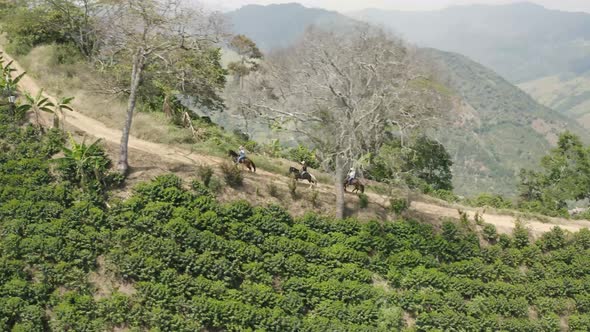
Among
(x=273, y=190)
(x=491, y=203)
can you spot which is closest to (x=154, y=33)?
(x=273, y=190)

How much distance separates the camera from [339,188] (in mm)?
19719

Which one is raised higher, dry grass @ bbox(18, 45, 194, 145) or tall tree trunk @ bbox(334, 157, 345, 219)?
dry grass @ bbox(18, 45, 194, 145)

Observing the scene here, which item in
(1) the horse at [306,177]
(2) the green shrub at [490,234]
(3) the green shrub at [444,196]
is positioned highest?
(1) the horse at [306,177]

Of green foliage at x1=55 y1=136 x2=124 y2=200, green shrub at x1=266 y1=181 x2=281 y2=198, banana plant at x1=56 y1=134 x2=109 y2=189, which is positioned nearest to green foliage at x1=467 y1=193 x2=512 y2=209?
green shrub at x1=266 y1=181 x2=281 y2=198

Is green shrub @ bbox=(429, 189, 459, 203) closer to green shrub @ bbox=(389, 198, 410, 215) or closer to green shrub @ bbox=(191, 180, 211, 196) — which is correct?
green shrub @ bbox=(389, 198, 410, 215)

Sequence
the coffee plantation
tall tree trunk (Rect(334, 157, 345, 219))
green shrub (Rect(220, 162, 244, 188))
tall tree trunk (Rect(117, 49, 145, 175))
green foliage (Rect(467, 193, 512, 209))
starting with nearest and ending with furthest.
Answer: the coffee plantation
tall tree trunk (Rect(117, 49, 145, 175))
green shrub (Rect(220, 162, 244, 188))
tall tree trunk (Rect(334, 157, 345, 219))
green foliage (Rect(467, 193, 512, 209))

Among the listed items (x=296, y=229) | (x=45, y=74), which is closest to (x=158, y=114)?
(x=45, y=74)

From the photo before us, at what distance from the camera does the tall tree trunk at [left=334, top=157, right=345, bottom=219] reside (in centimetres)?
1970

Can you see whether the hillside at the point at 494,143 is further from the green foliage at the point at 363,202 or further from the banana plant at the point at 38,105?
the banana plant at the point at 38,105

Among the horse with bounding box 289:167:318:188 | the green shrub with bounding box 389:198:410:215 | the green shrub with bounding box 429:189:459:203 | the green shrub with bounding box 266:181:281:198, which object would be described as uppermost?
the horse with bounding box 289:167:318:188

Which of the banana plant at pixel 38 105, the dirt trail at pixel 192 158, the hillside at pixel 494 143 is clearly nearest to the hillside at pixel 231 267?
the banana plant at pixel 38 105

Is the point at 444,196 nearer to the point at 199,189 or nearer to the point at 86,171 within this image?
the point at 199,189

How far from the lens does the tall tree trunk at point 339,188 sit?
1970cm

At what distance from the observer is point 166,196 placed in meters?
17.7
